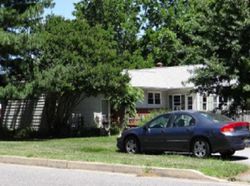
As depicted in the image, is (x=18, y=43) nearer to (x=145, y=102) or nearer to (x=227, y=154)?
(x=145, y=102)

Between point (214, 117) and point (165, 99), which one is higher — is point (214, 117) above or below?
below

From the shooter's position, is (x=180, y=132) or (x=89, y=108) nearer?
(x=180, y=132)

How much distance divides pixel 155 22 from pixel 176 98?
79.0 feet

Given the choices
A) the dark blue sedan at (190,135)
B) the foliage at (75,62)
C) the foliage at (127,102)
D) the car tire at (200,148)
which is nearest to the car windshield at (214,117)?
the dark blue sedan at (190,135)

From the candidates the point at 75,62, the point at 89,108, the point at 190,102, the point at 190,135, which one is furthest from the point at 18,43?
the point at 190,102

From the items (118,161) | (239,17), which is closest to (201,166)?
(118,161)

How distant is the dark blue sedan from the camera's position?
1666cm

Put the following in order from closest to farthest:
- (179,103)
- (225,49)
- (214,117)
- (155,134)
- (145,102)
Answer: (214,117)
(155,134)
(225,49)
(145,102)
(179,103)

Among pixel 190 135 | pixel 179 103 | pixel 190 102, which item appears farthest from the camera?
pixel 179 103

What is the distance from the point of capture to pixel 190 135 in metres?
17.2

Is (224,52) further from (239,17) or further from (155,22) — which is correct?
(155,22)

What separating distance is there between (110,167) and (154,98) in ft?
80.8

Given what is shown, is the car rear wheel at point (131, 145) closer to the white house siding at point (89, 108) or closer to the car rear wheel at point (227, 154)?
the car rear wheel at point (227, 154)

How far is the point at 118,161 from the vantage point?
15047mm
